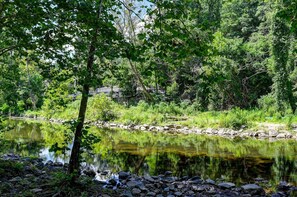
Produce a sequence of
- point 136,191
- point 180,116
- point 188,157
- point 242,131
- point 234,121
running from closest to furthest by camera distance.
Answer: point 136,191
point 188,157
point 242,131
point 234,121
point 180,116

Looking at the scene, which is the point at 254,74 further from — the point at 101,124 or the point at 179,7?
the point at 179,7

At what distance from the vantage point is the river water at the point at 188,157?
26.9ft

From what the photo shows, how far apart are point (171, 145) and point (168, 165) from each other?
4.07m

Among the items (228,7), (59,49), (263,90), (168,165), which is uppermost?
(228,7)

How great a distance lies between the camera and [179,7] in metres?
3.24

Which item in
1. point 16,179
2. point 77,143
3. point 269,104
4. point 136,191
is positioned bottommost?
point 136,191

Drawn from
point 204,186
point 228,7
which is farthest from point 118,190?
point 228,7

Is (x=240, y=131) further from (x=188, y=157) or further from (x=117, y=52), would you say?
(x=117, y=52)

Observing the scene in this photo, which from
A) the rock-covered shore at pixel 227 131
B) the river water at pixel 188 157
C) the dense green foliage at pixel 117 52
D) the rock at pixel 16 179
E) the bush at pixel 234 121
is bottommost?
the river water at pixel 188 157

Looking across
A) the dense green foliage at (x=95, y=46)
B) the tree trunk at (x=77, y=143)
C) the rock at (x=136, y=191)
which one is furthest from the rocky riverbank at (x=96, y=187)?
the dense green foliage at (x=95, y=46)

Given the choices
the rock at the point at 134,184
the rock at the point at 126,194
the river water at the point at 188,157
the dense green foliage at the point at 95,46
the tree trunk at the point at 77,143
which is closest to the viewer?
the dense green foliage at the point at 95,46

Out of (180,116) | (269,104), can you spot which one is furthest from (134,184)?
(269,104)

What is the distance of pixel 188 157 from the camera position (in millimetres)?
10750

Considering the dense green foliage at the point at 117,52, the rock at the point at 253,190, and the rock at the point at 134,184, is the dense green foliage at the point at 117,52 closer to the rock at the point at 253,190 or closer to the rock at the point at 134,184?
the rock at the point at 134,184
